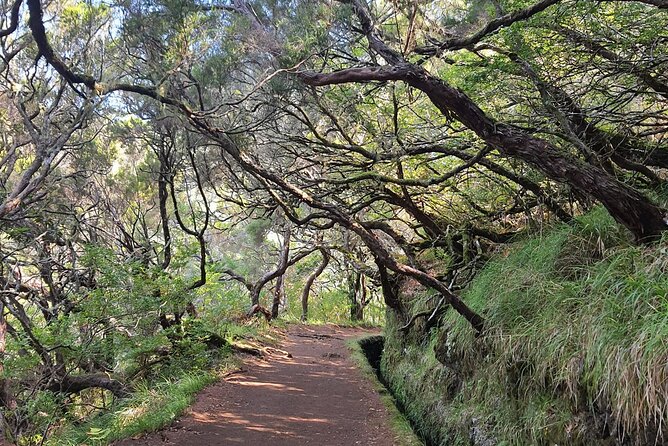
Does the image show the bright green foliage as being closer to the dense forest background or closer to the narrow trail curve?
the dense forest background

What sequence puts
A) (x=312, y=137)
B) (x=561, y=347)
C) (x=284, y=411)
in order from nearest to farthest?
(x=561, y=347) < (x=284, y=411) < (x=312, y=137)

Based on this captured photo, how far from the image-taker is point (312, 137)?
9.94 meters

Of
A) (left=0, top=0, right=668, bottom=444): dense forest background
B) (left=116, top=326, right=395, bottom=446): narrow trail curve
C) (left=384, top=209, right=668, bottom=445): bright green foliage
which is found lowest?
(left=116, top=326, right=395, bottom=446): narrow trail curve

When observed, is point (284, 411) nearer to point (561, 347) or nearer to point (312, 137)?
point (561, 347)

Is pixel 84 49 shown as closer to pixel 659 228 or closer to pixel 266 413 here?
pixel 266 413

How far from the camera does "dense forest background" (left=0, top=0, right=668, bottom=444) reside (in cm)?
515

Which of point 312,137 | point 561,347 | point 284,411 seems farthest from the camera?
point 312,137

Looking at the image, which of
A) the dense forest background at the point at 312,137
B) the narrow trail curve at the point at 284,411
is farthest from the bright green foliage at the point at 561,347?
the narrow trail curve at the point at 284,411

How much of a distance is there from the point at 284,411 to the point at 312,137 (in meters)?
5.37

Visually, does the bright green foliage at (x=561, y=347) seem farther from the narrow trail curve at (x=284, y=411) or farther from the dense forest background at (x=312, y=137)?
the narrow trail curve at (x=284, y=411)

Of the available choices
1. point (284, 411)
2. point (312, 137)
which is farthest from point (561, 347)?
point (312, 137)

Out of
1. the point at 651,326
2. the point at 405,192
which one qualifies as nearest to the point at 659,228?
the point at 651,326

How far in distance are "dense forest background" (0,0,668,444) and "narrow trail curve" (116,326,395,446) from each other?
118 centimetres

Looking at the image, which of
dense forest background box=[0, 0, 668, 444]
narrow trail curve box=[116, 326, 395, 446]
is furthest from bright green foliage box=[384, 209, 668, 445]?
narrow trail curve box=[116, 326, 395, 446]
